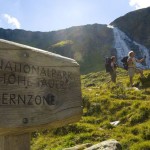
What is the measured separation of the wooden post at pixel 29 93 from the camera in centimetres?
373

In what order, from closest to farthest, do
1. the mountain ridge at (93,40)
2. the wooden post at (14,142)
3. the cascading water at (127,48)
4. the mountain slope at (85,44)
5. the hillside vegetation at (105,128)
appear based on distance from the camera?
the wooden post at (14,142), the hillside vegetation at (105,128), the cascading water at (127,48), the mountain ridge at (93,40), the mountain slope at (85,44)

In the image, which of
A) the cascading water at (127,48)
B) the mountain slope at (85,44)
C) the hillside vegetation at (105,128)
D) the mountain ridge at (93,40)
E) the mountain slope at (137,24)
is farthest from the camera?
the mountain slope at (137,24)

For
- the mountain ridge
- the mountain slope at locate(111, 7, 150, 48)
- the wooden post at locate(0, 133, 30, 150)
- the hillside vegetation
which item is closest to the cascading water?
the mountain ridge

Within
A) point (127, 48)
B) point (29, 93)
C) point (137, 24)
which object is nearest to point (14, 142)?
point (29, 93)

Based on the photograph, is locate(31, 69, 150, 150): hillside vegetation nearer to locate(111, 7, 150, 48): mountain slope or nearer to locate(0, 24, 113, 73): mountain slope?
locate(0, 24, 113, 73): mountain slope

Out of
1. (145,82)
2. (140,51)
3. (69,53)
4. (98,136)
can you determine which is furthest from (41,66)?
(69,53)

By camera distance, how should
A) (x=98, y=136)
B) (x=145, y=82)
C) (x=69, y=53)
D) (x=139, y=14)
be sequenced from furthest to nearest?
(x=139, y=14)
(x=69, y=53)
(x=145, y=82)
(x=98, y=136)

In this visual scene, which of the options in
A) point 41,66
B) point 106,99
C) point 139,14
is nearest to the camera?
point 41,66

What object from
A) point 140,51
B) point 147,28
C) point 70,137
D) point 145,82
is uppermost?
point 147,28

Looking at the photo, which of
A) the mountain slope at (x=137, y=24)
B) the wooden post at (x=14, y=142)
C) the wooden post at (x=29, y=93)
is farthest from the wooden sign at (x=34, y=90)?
the mountain slope at (x=137, y=24)

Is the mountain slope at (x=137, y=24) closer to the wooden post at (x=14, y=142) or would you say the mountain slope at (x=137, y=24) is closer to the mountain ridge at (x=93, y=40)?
the mountain ridge at (x=93, y=40)

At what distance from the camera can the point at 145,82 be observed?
957 inches

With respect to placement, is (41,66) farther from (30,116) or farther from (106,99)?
(106,99)

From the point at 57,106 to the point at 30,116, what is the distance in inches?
20.2
